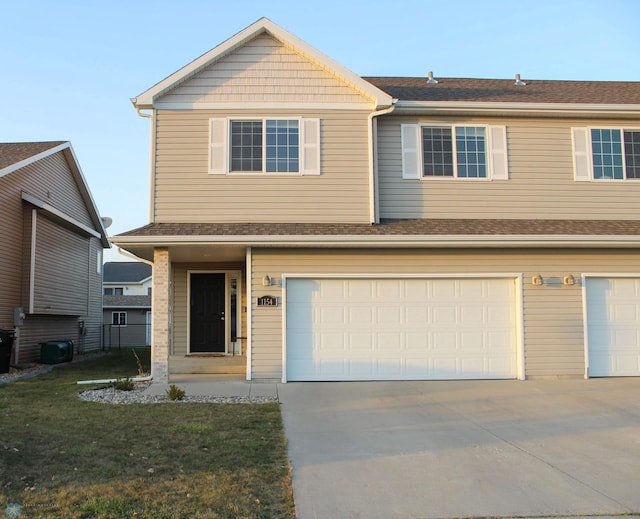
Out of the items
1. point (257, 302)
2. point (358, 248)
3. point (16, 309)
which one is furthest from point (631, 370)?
point (16, 309)

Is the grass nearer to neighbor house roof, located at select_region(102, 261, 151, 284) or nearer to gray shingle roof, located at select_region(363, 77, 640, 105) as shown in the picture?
gray shingle roof, located at select_region(363, 77, 640, 105)

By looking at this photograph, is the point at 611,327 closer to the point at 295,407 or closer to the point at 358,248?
the point at 358,248

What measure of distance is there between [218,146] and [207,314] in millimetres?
4004

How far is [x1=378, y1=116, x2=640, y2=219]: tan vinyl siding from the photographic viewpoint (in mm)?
12148

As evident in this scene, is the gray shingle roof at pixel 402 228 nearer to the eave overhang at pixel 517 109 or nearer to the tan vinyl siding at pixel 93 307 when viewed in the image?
the eave overhang at pixel 517 109

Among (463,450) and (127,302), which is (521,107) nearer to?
(463,450)

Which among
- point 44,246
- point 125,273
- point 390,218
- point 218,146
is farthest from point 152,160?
point 125,273

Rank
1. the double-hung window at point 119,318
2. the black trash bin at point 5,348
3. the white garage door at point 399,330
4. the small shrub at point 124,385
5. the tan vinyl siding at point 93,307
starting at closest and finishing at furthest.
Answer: the small shrub at point 124,385 → the white garage door at point 399,330 → the black trash bin at point 5,348 → the tan vinyl siding at point 93,307 → the double-hung window at point 119,318

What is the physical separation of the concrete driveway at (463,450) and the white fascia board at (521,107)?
221 inches

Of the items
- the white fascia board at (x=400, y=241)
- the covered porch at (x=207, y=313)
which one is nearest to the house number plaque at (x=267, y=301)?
the white fascia board at (x=400, y=241)

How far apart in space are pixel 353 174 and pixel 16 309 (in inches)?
370

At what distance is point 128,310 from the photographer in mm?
34688

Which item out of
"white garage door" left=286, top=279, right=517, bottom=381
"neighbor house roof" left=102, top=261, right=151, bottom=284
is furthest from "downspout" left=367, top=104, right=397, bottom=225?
"neighbor house roof" left=102, top=261, right=151, bottom=284

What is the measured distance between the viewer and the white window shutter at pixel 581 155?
1250 centimetres
